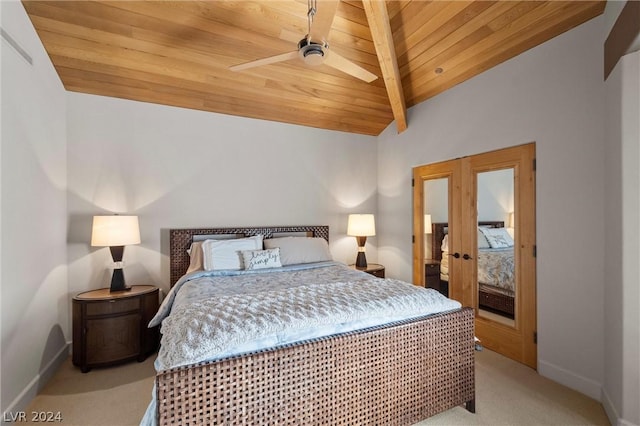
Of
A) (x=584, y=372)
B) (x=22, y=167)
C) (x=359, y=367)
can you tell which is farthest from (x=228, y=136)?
(x=584, y=372)

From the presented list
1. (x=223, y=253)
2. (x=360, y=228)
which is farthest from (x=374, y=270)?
(x=223, y=253)

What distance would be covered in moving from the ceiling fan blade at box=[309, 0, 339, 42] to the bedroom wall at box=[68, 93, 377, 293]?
6.55ft

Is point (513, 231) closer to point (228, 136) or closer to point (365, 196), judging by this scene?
point (365, 196)

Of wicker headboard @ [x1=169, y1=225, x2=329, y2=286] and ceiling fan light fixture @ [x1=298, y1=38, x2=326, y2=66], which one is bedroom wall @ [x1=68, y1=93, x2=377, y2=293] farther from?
ceiling fan light fixture @ [x1=298, y1=38, x2=326, y2=66]

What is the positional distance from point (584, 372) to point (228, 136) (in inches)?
158

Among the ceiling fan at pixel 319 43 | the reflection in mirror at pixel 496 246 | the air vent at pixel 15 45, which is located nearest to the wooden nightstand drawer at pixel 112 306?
the air vent at pixel 15 45

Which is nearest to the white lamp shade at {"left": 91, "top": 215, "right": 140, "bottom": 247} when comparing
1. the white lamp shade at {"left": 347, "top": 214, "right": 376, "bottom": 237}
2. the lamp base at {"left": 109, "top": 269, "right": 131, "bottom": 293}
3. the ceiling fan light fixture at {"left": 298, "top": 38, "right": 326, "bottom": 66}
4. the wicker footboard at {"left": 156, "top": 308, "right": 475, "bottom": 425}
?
the lamp base at {"left": 109, "top": 269, "right": 131, "bottom": 293}

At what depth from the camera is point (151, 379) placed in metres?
2.50

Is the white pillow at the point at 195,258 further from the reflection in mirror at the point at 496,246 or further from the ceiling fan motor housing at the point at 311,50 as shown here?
the reflection in mirror at the point at 496,246

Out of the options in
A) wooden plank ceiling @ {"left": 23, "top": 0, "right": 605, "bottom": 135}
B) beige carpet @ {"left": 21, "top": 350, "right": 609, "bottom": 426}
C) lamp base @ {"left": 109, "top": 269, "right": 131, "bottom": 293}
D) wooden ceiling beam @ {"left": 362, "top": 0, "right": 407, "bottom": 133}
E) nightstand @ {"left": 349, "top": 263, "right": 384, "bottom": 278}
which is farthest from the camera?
nightstand @ {"left": 349, "top": 263, "right": 384, "bottom": 278}

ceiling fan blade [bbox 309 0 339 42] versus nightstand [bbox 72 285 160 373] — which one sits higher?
ceiling fan blade [bbox 309 0 339 42]

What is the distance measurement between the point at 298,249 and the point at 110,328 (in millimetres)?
1862

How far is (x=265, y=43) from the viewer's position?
2.79m

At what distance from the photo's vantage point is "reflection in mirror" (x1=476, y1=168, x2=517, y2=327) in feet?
9.46
